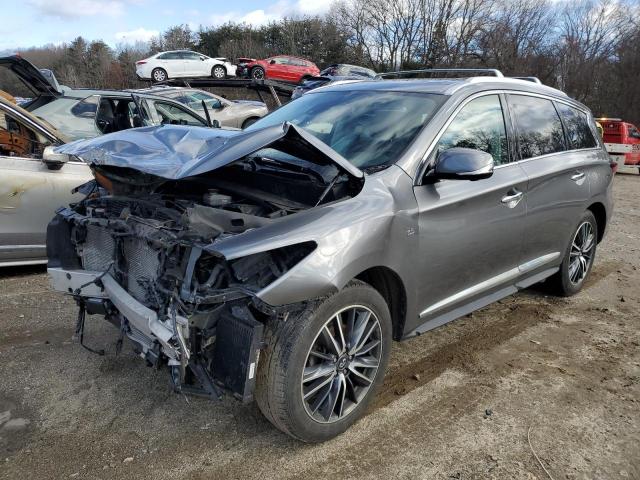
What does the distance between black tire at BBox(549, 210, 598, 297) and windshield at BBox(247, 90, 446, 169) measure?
2.22 m

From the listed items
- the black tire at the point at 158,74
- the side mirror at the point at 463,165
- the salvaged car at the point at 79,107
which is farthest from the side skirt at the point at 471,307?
the black tire at the point at 158,74

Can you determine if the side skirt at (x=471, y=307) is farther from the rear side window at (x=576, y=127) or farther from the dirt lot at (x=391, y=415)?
the rear side window at (x=576, y=127)

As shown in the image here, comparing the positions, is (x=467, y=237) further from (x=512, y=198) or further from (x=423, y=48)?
(x=423, y=48)

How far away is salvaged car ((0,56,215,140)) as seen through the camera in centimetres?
687

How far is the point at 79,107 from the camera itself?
7.15 m

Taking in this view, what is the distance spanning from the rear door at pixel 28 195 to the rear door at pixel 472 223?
12.1 ft

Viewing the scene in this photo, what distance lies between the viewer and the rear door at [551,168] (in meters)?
3.95

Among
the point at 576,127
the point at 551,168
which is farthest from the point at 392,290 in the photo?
the point at 576,127

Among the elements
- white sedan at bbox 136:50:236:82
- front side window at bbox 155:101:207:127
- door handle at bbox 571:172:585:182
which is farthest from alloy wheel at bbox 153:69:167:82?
door handle at bbox 571:172:585:182

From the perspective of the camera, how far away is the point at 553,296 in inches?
200

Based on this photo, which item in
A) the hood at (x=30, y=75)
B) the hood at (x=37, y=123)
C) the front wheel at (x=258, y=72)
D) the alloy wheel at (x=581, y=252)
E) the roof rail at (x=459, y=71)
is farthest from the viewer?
the front wheel at (x=258, y=72)

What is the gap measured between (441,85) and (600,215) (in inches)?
104

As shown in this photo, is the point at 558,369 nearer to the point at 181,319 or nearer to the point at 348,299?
the point at 348,299

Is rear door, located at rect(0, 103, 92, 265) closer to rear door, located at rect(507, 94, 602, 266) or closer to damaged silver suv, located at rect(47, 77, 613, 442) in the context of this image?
damaged silver suv, located at rect(47, 77, 613, 442)
